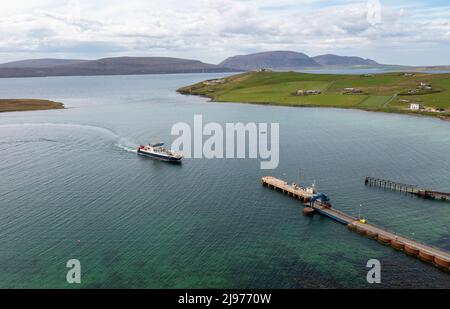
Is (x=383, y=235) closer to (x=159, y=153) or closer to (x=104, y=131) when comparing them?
(x=159, y=153)

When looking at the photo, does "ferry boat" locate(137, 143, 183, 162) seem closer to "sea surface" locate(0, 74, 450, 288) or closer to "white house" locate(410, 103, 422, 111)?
"sea surface" locate(0, 74, 450, 288)

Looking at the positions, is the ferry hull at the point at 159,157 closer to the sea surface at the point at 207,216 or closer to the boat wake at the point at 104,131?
the sea surface at the point at 207,216

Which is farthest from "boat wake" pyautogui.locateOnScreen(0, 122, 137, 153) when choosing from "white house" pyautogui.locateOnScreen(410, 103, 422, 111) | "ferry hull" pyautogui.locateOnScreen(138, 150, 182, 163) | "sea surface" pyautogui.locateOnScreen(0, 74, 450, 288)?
"white house" pyautogui.locateOnScreen(410, 103, 422, 111)

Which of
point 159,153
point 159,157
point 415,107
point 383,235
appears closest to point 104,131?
point 159,153

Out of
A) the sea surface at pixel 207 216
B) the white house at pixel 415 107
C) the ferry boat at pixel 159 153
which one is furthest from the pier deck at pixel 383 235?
the white house at pixel 415 107
